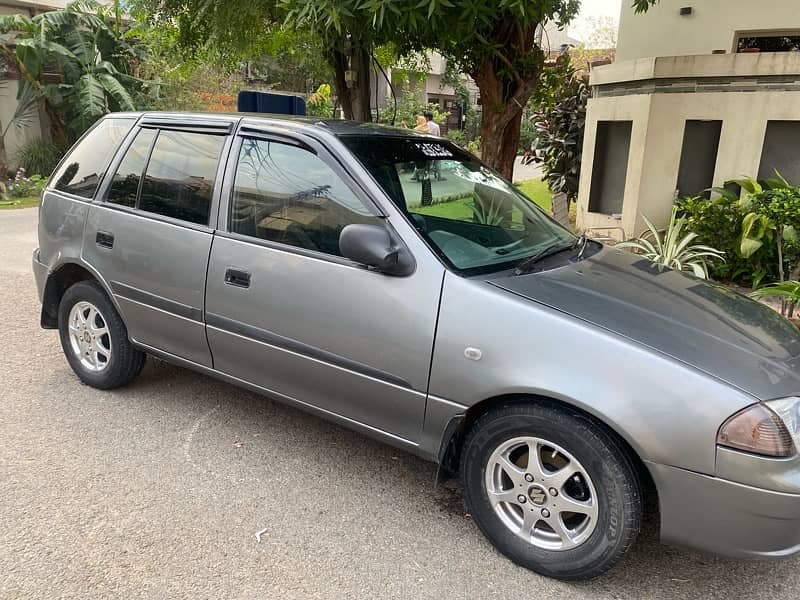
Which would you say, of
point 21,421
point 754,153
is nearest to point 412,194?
point 21,421

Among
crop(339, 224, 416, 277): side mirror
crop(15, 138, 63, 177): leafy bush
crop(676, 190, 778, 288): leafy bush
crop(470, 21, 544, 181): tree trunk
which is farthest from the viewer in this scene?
crop(15, 138, 63, 177): leafy bush

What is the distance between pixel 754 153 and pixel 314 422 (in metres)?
5.73

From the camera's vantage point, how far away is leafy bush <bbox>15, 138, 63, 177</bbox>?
16.3 m

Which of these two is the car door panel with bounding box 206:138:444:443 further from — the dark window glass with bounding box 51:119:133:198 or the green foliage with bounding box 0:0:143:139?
the green foliage with bounding box 0:0:143:139

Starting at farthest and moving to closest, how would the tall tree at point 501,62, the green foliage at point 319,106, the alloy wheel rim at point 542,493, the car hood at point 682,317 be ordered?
1. the green foliage at point 319,106
2. the tall tree at point 501,62
3. the alloy wheel rim at point 542,493
4. the car hood at point 682,317

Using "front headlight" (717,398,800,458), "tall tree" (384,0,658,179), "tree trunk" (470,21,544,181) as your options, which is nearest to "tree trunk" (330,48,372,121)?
"tall tree" (384,0,658,179)

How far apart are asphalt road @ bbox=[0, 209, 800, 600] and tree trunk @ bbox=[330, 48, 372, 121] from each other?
3.96 meters

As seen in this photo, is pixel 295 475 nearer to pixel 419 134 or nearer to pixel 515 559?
pixel 515 559

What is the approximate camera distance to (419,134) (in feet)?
12.2

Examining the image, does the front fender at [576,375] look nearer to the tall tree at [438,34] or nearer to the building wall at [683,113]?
the tall tree at [438,34]

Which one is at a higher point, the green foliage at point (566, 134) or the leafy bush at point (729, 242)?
the green foliage at point (566, 134)

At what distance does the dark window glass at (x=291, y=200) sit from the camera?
10.1 ft

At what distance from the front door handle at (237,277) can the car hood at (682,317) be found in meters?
1.31

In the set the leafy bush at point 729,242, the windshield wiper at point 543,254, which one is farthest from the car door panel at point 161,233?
the leafy bush at point 729,242
